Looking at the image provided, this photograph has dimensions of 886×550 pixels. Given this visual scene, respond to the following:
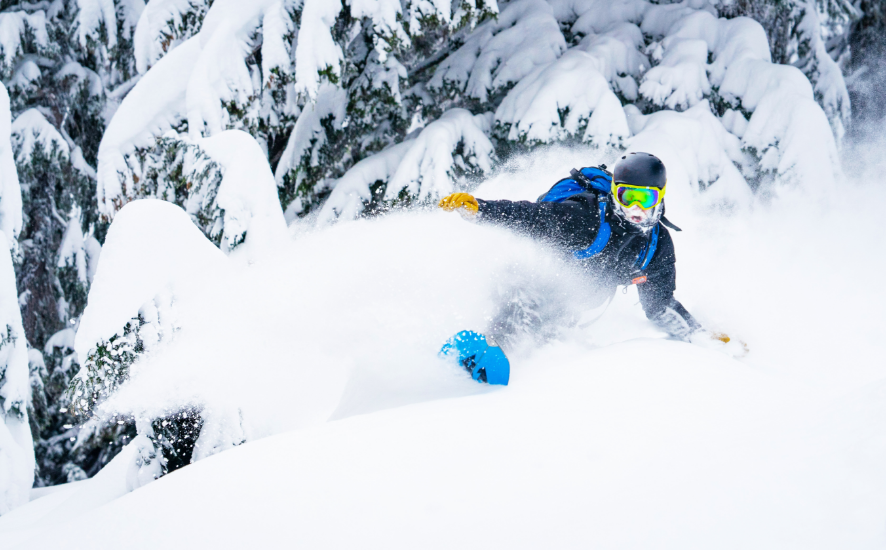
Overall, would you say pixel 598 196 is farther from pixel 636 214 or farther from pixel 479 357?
pixel 479 357

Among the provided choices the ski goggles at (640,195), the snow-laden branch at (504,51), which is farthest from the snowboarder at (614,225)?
the snow-laden branch at (504,51)

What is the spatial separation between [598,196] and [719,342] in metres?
1.12

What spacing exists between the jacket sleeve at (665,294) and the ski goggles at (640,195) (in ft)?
1.25

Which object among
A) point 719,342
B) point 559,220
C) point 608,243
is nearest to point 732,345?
point 719,342

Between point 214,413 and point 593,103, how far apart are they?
3667mm

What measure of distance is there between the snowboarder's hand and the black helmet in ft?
3.12

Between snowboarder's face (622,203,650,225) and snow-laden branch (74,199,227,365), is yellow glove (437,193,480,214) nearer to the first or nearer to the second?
snowboarder's face (622,203,650,225)

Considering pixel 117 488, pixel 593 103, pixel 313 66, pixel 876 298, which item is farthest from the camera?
pixel 876 298

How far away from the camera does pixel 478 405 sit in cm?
183

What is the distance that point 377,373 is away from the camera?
8.02 ft

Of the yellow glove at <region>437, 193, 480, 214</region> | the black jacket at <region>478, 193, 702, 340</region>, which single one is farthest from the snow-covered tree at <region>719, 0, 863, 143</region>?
the yellow glove at <region>437, 193, 480, 214</region>

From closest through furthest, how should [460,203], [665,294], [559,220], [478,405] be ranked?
[478,405]
[460,203]
[559,220]
[665,294]

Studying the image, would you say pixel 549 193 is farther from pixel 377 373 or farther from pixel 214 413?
pixel 214 413

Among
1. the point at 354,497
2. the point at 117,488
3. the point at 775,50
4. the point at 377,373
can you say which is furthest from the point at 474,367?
the point at 775,50
